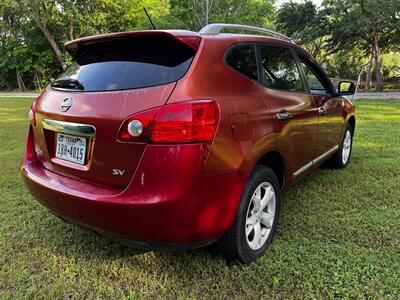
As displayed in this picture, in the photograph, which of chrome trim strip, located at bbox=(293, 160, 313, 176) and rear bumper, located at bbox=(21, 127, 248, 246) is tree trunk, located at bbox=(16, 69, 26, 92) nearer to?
chrome trim strip, located at bbox=(293, 160, 313, 176)

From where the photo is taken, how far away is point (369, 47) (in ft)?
78.1

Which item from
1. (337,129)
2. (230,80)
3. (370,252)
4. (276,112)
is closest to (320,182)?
(337,129)

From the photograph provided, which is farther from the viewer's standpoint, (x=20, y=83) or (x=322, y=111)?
(x=20, y=83)

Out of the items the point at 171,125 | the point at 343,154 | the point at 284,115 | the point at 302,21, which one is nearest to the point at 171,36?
the point at 171,125

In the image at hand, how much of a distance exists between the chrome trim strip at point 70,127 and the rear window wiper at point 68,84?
0.87 feet

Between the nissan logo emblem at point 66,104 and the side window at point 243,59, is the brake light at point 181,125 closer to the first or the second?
the side window at point 243,59

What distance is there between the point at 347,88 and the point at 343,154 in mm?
869

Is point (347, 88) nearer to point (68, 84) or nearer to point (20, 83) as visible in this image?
point (68, 84)

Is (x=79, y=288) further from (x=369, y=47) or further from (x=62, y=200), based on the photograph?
(x=369, y=47)

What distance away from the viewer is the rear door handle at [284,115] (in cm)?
262

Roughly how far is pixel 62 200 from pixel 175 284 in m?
0.92

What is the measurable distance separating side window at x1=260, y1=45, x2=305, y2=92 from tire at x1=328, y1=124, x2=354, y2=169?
1567 mm

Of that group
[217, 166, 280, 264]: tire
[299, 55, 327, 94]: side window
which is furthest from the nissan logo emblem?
[299, 55, 327, 94]: side window

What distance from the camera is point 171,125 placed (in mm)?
1913
